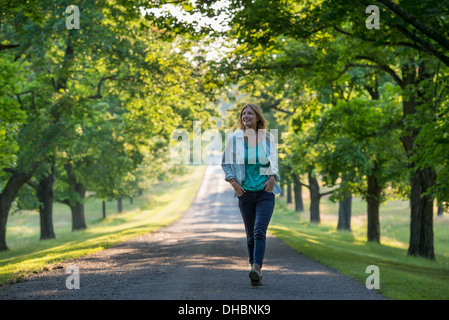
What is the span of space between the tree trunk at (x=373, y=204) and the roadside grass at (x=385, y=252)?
54 cm

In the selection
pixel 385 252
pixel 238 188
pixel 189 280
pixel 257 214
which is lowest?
pixel 385 252

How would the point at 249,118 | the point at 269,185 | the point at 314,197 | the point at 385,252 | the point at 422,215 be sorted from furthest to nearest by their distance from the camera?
1. the point at 314,197
2. the point at 385,252
3. the point at 422,215
4. the point at 249,118
5. the point at 269,185

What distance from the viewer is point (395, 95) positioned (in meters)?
19.2

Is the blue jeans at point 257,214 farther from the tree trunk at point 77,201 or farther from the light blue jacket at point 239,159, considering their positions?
the tree trunk at point 77,201

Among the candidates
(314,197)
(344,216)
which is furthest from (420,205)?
(314,197)

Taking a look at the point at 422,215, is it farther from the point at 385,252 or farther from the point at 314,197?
the point at 314,197

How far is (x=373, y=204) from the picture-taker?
73.2 feet

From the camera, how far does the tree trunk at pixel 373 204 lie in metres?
22.1

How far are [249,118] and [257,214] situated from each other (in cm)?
130

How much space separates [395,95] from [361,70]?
2470 millimetres

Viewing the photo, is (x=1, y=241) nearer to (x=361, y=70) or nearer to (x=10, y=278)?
→ (x=10, y=278)
